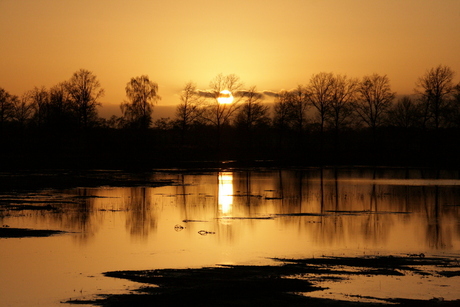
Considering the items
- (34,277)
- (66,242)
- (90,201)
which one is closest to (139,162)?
(90,201)

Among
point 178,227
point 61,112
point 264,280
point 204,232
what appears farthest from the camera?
point 61,112

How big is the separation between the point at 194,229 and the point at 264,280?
1070 cm

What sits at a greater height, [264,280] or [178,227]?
[178,227]

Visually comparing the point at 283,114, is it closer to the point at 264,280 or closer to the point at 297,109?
the point at 297,109

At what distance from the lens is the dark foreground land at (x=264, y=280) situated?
1306 cm

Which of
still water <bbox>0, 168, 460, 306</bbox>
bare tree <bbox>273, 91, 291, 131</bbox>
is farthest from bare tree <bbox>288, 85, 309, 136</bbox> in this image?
still water <bbox>0, 168, 460, 306</bbox>

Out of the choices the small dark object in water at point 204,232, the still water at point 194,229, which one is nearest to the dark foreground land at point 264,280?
the still water at point 194,229

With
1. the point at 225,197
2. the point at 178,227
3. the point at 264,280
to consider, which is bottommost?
the point at 264,280

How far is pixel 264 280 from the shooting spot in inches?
→ 595

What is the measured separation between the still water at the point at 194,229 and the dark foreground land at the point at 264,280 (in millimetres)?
860

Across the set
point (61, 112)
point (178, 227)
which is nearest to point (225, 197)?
point (178, 227)

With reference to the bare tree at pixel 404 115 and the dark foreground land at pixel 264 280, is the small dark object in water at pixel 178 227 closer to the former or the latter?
the dark foreground land at pixel 264 280

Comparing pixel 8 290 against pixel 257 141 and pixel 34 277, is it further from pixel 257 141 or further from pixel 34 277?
pixel 257 141

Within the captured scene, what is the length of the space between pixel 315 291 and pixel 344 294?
0.67m
